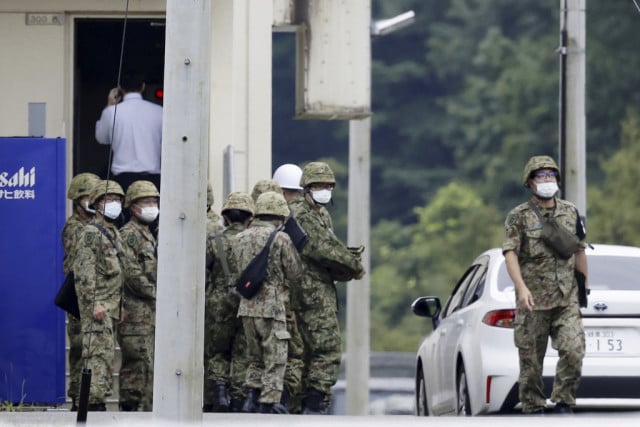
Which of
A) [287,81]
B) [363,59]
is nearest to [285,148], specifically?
[287,81]

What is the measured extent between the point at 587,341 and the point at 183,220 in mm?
4221

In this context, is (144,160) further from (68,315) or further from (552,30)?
(552,30)

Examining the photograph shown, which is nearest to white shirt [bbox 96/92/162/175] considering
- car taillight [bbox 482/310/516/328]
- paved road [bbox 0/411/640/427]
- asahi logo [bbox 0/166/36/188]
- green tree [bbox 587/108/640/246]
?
asahi logo [bbox 0/166/36/188]

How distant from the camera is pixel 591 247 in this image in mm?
15109

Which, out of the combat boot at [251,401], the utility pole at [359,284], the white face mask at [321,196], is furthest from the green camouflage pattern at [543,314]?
the utility pole at [359,284]

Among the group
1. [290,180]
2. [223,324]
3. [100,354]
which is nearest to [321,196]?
[290,180]

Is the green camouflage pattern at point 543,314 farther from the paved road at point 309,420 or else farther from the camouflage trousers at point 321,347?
the camouflage trousers at point 321,347

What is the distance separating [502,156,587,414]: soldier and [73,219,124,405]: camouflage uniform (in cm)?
288

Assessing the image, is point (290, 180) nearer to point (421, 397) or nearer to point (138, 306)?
point (138, 306)

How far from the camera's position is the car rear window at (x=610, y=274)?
47.7 ft

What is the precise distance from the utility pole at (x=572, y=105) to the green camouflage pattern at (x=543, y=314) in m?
6.42

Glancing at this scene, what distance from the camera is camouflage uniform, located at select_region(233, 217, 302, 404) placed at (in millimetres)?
14492

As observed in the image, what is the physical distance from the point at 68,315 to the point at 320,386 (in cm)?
206

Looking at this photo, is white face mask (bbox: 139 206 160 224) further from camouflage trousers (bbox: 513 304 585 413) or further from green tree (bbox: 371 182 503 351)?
green tree (bbox: 371 182 503 351)
